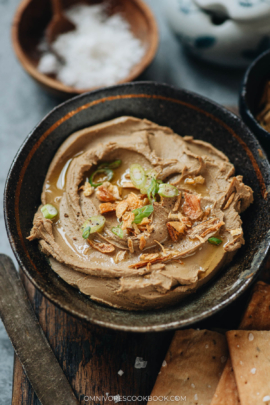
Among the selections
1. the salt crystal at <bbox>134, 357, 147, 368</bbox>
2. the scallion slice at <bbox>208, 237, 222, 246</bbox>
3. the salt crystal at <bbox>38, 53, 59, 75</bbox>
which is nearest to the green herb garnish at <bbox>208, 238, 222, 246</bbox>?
the scallion slice at <bbox>208, 237, 222, 246</bbox>

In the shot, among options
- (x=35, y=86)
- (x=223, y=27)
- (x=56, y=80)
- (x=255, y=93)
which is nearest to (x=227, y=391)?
(x=255, y=93)

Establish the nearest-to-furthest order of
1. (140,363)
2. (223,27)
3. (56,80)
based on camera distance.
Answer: (140,363) < (223,27) < (56,80)

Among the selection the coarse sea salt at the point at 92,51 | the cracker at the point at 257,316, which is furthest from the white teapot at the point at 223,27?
the cracker at the point at 257,316

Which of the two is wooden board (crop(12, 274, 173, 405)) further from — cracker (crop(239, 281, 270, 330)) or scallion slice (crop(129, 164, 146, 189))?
scallion slice (crop(129, 164, 146, 189))

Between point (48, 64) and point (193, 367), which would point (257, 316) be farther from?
point (48, 64)

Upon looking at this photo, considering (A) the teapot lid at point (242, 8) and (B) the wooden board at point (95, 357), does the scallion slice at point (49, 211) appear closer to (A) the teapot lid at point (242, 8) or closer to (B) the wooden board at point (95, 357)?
(B) the wooden board at point (95, 357)
